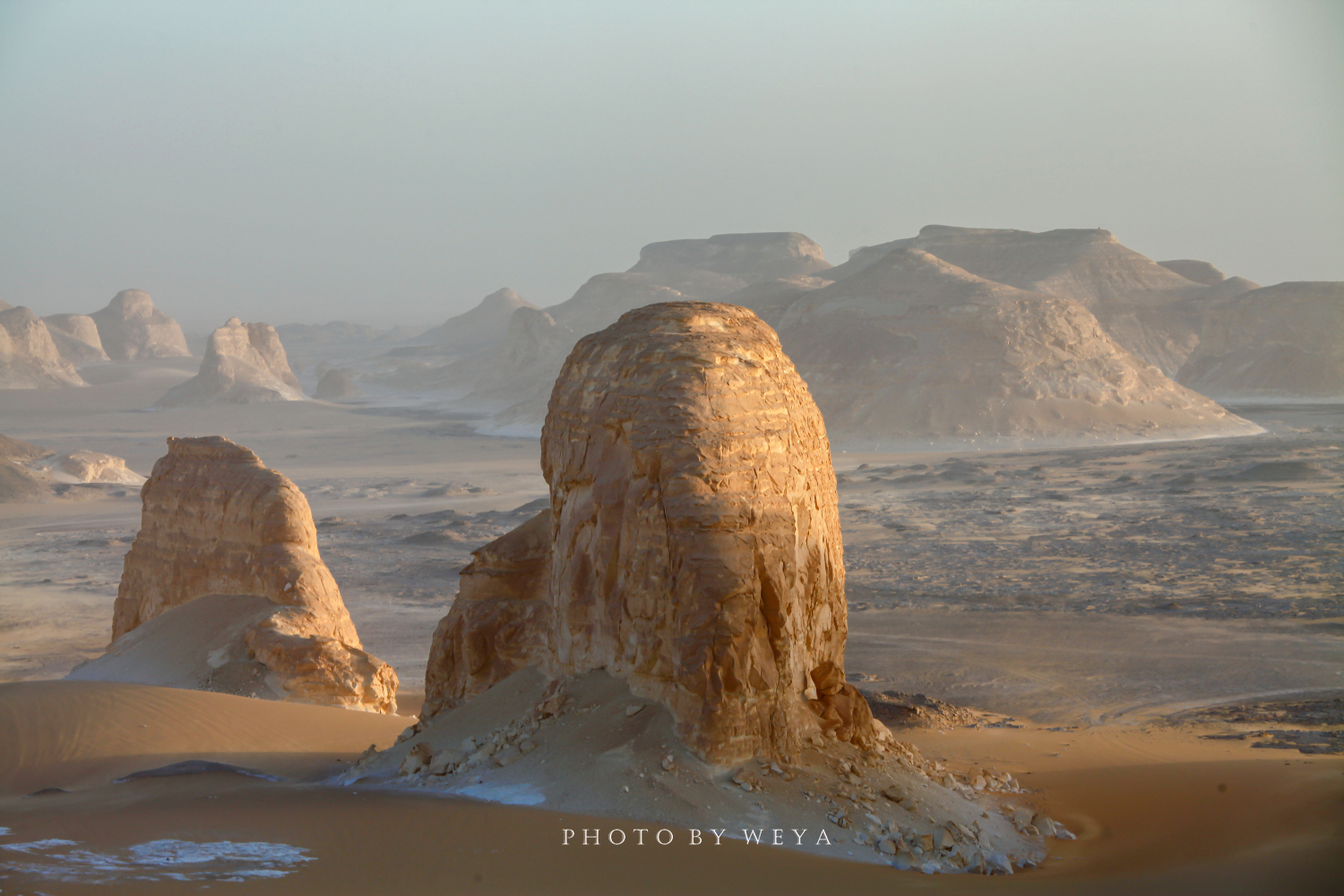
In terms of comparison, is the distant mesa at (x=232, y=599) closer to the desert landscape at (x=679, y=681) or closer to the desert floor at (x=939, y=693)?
the desert landscape at (x=679, y=681)

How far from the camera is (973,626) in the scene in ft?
61.6

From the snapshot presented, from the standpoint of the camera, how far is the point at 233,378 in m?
80.9

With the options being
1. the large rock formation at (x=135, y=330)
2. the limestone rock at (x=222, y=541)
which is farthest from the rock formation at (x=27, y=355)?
the limestone rock at (x=222, y=541)

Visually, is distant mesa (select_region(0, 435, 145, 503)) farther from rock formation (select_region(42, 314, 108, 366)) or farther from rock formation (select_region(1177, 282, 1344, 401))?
rock formation (select_region(42, 314, 108, 366))

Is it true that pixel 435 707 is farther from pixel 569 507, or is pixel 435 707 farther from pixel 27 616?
pixel 27 616

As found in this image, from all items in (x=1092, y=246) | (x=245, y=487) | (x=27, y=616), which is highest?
(x=1092, y=246)

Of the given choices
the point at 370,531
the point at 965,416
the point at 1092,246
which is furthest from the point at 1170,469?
the point at 1092,246

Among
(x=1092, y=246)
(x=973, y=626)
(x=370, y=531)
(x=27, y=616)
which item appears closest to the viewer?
(x=973, y=626)

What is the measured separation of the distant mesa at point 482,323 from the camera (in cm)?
14479

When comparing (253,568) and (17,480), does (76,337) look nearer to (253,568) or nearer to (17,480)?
(17,480)

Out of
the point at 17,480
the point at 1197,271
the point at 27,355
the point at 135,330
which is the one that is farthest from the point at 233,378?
the point at 1197,271

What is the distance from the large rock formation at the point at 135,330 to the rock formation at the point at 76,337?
15.4 ft

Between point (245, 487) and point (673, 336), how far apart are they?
28.4 ft

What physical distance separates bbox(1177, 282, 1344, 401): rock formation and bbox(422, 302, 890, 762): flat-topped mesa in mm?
68937
